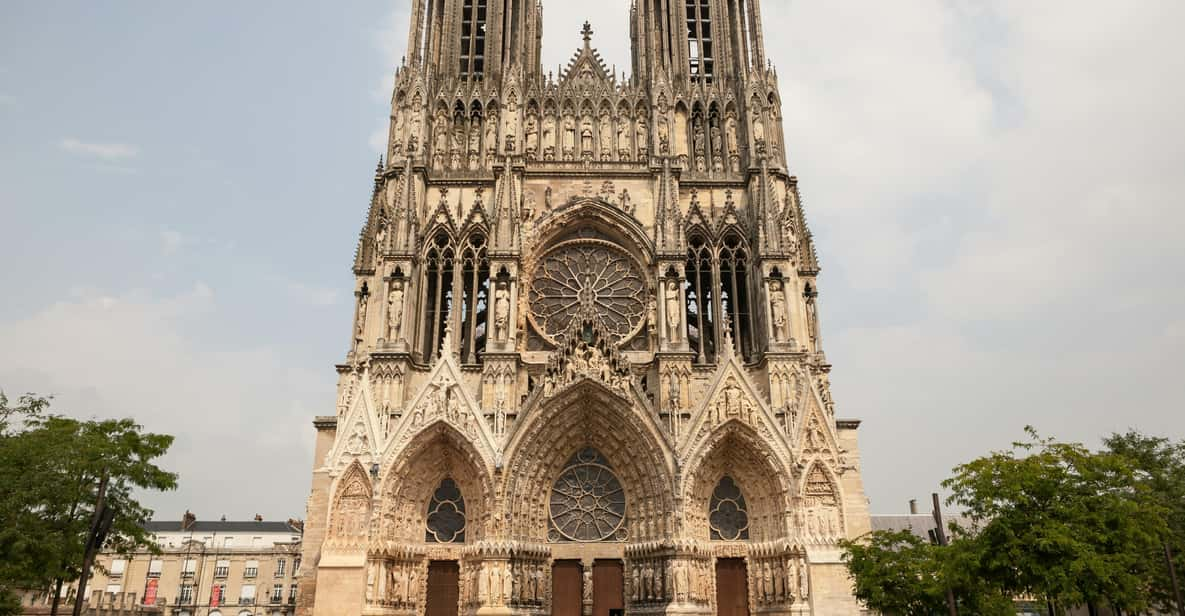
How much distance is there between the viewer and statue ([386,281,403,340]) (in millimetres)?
25391

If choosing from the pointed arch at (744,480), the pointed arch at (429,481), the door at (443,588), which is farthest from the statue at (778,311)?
the door at (443,588)

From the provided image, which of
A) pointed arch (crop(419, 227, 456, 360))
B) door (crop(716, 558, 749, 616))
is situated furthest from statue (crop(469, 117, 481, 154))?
door (crop(716, 558, 749, 616))

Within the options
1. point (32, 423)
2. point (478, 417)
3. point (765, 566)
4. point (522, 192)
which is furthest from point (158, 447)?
point (765, 566)

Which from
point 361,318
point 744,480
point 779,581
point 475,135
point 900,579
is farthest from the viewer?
point 475,135

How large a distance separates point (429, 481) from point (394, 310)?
17.3 feet

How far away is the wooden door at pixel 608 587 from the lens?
2348 centimetres

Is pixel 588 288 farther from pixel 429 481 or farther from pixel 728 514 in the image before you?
pixel 728 514

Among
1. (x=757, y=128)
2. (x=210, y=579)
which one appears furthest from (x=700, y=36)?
(x=210, y=579)

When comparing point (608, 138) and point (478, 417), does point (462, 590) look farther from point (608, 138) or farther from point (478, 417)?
point (608, 138)

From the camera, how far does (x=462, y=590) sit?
75.5ft

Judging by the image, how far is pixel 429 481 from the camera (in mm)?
24250

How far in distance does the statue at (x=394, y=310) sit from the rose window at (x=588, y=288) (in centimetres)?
415

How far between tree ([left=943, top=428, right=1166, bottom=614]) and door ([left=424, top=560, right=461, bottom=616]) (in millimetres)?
13343

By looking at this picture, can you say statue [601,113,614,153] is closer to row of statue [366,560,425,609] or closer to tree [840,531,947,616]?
row of statue [366,560,425,609]
